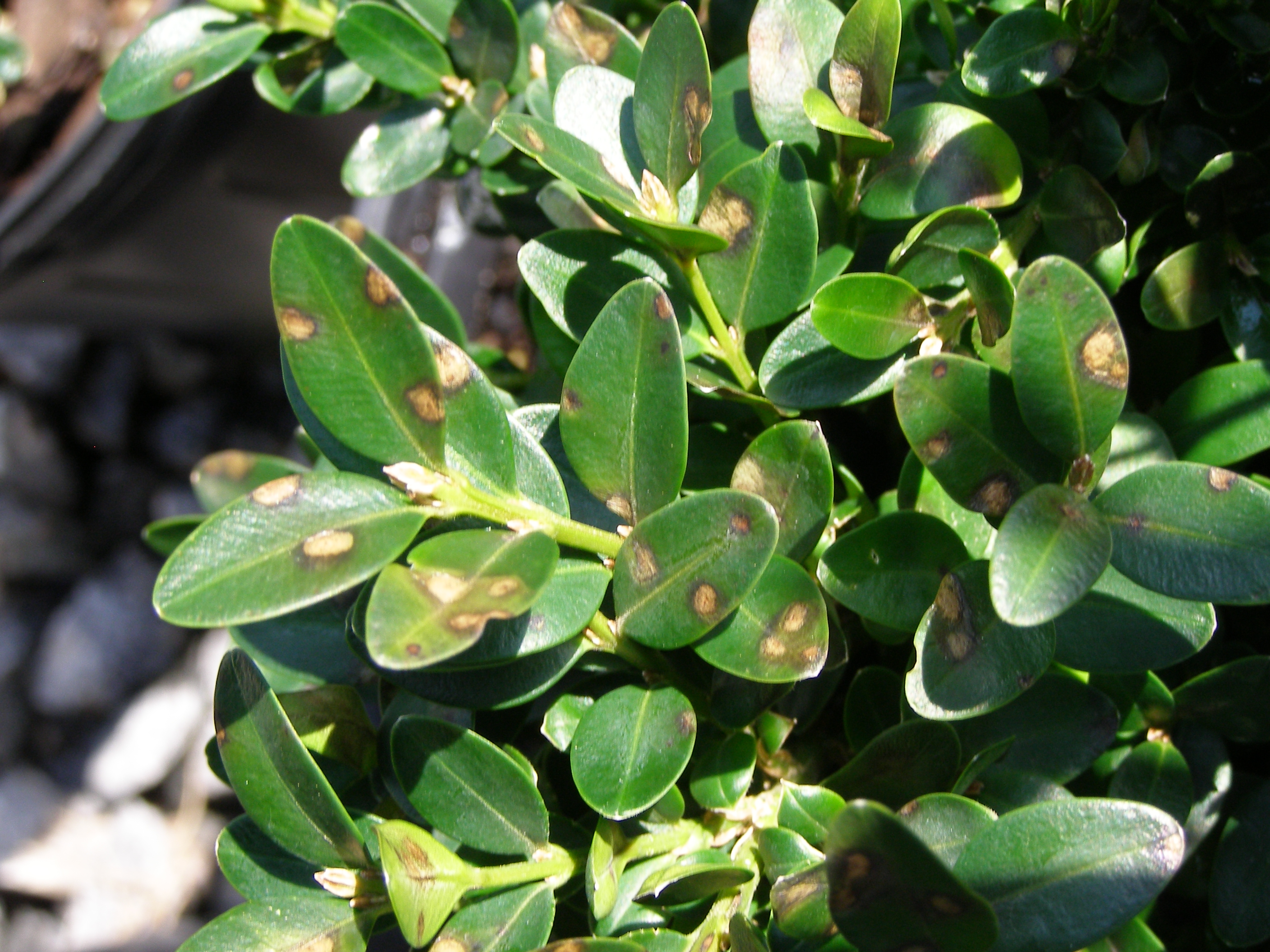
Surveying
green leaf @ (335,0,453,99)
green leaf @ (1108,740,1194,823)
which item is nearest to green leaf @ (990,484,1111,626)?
green leaf @ (1108,740,1194,823)

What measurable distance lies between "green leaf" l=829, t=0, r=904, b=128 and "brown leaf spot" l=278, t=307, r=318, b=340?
0.32 metres

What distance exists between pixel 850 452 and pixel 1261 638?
12.6 inches

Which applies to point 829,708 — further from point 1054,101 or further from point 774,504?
point 1054,101

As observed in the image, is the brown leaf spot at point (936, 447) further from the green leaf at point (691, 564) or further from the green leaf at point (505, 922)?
the green leaf at point (505, 922)

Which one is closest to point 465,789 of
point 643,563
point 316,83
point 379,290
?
point 643,563

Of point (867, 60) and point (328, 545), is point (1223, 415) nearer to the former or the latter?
point (867, 60)

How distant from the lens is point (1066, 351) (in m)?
0.45

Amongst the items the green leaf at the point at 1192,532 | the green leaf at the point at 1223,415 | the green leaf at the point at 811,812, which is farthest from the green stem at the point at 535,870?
the green leaf at the point at 1223,415

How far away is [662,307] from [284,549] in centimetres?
21

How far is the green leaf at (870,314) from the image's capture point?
20.7 inches

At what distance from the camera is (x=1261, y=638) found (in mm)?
709

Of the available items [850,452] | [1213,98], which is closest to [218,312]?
[850,452]

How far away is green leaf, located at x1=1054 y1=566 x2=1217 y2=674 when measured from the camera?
0.50 metres

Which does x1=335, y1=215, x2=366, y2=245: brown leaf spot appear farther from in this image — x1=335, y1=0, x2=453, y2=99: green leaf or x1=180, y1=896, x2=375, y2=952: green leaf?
x1=180, y1=896, x2=375, y2=952: green leaf
